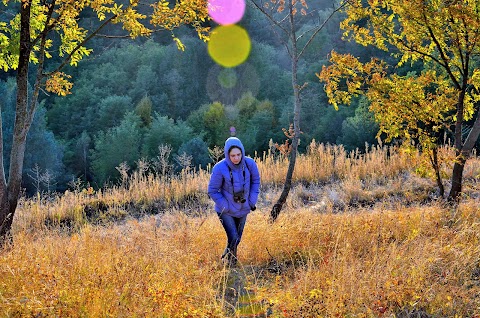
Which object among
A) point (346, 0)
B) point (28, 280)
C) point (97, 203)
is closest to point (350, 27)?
point (346, 0)

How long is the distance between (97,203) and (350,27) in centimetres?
582

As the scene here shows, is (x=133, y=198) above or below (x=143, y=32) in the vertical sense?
below

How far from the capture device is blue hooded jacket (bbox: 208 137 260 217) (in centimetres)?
465


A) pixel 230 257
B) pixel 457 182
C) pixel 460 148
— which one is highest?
pixel 460 148

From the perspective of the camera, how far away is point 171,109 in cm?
2941

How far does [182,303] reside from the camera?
10.6 feet

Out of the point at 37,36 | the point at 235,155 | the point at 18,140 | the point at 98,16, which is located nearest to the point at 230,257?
the point at 235,155

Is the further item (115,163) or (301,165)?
(115,163)

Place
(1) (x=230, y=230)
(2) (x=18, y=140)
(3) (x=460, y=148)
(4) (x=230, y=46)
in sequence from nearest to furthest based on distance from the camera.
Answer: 1. (1) (x=230, y=230)
2. (2) (x=18, y=140)
3. (3) (x=460, y=148)
4. (4) (x=230, y=46)

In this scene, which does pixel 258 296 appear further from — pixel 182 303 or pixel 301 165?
pixel 301 165

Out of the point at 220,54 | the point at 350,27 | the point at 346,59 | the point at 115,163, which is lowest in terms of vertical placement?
the point at 115,163

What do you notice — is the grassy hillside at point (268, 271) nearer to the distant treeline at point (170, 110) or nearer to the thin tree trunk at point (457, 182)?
the thin tree trunk at point (457, 182)

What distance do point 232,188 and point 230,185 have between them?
0.13 ft

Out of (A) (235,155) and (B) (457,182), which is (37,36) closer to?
(A) (235,155)
